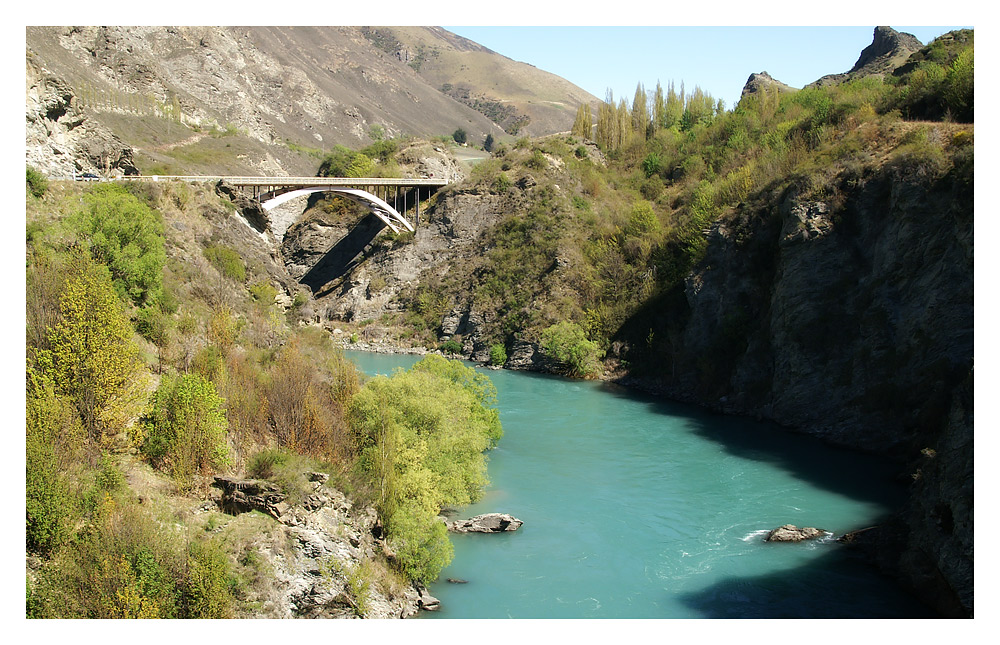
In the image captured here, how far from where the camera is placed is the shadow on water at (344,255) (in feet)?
211

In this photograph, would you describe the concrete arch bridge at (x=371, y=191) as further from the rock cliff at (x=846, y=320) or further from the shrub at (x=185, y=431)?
the shrub at (x=185, y=431)

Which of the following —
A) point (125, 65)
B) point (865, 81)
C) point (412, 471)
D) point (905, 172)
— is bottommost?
point (412, 471)

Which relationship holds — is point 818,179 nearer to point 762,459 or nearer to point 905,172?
point 905,172

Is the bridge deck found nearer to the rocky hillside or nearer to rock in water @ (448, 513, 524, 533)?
the rocky hillside

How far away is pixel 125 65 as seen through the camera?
273 feet

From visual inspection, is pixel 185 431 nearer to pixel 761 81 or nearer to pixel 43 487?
pixel 43 487

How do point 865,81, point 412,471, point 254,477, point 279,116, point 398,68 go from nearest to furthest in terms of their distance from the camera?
point 254,477
point 412,471
point 865,81
point 279,116
point 398,68

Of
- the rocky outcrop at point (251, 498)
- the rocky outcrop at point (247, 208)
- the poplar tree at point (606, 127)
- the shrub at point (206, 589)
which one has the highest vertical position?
the poplar tree at point (606, 127)

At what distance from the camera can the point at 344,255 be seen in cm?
6512

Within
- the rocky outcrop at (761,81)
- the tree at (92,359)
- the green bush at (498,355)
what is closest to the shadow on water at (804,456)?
the green bush at (498,355)

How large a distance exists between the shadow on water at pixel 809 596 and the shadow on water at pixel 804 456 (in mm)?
6498

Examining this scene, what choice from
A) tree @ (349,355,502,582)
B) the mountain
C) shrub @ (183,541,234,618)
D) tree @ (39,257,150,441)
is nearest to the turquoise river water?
tree @ (349,355,502,582)

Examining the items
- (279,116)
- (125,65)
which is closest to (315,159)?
(279,116)

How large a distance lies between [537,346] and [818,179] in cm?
2029
